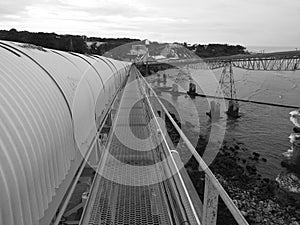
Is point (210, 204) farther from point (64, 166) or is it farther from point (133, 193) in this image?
point (133, 193)

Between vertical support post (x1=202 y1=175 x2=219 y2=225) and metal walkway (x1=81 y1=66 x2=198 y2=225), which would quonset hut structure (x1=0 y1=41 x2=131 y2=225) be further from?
vertical support post (x1=202 y1=175 x2=219 y2=225)

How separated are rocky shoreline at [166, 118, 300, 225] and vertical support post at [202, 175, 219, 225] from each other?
733 centimetres

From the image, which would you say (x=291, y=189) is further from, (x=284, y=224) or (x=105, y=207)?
(x=105, y=207)

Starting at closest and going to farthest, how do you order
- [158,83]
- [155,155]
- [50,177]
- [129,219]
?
[50,177] → [129,219] → [155,155] → [158,83]

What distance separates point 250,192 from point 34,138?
14755 millimetres

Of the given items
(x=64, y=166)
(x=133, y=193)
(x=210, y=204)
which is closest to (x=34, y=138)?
(x=64, y=166)

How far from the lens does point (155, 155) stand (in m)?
4.38

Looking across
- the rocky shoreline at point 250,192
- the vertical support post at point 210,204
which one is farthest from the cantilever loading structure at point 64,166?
the rocky shoreline at point 250,192

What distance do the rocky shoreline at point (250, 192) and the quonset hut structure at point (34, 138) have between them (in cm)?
663

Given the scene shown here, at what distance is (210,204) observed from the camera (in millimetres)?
1846

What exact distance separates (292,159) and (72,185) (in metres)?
20.5

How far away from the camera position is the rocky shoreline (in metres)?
11.8

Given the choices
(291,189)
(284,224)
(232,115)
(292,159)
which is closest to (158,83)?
(232,115)

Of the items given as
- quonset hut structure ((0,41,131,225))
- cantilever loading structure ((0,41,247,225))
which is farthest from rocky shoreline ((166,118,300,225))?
quonset hut structure ((0,41,131,225))
